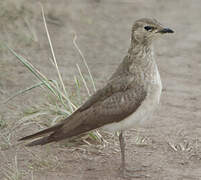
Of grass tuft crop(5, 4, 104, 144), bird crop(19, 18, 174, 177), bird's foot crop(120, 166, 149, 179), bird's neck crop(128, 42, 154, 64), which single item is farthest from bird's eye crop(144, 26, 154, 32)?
bird's foot crop(120, 166, 149, 179)

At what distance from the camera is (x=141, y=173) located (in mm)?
5691

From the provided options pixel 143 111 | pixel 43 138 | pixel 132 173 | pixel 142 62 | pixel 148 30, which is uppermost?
pixel 148 30

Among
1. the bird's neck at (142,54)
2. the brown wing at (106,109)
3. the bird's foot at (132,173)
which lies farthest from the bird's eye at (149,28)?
the bird's foot at (132,173)

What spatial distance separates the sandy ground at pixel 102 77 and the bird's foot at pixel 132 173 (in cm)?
5

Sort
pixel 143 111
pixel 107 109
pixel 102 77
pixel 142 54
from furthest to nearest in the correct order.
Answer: pixel 102 77 → pixel 142 54 → pixel 107 109 → pixel 143 111

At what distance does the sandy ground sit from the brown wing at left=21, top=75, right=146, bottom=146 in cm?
43

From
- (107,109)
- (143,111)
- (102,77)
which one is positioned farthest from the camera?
(102,77)

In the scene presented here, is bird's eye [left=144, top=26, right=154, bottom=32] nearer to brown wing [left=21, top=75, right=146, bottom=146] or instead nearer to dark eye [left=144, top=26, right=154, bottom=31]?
dark eye [left=144, top=26, right=154, bottom=31]

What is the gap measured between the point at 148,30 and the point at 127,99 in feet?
2.32

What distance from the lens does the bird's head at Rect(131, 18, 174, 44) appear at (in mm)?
5570

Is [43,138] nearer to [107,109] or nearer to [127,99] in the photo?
[107,109]

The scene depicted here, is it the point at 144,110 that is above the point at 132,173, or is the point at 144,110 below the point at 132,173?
above

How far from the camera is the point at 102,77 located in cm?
829

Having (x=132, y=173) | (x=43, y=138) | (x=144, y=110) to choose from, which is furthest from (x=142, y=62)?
(x=43, y=138)
